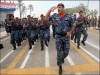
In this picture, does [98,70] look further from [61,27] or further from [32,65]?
[32,65]

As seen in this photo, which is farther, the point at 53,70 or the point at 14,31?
the point at 14,31

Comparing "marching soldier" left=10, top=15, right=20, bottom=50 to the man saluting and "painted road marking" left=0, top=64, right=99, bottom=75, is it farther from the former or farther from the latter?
the man saluting

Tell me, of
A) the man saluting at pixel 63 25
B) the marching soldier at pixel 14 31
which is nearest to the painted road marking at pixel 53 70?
the man saluting at pixel 63 25

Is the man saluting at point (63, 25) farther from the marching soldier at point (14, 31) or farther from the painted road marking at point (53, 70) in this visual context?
the marching soldier at point (14, 31)

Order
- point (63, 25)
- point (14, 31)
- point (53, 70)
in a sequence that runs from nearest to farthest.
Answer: point (63, 25) → point (53, 70) → point (14, 31)

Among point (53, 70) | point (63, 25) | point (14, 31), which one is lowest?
point (53, 70)

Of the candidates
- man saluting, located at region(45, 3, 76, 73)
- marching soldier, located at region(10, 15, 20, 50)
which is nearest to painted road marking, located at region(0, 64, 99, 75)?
man saluting, located at region(45, 3, 76, 73)

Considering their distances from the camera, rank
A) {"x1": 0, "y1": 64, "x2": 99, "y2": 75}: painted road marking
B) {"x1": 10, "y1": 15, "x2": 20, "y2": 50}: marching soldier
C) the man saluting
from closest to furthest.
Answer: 1. the man saluting
2. {"x1": 0, "y1": 64, "x2": 99, "y2": 75}: painted road marking
3. {"x1": 10, "y1": 15, "x2": 20, "y2": 50}: marching soldier

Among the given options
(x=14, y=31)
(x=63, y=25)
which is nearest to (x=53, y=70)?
(x=63, y=25)

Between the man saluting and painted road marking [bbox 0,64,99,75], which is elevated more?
the man saluting

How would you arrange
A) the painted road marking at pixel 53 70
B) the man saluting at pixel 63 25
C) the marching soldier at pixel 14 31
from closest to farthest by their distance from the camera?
the man saluting at pixel 63 25, the painted road marking at pixel 53 70, the marching soldier at pixel 14 31

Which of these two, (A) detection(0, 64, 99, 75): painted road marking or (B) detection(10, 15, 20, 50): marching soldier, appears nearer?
(A) detection(0, 64, 99, 75): painted road marking

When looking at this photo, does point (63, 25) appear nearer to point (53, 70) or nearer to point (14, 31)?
point (53, 70)

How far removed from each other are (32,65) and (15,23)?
577cm
